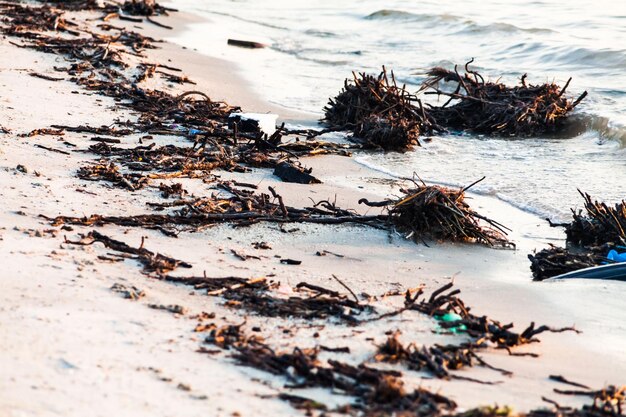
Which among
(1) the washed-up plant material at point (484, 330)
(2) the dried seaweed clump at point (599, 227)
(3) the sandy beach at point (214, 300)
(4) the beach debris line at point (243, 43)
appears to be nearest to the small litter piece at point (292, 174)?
(3) the sandy beach at point (214, 300)

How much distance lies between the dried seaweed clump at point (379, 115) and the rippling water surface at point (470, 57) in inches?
7.2

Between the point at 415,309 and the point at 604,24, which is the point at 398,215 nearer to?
the point at 415,309

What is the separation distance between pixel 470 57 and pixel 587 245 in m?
9.11

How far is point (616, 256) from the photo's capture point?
447cm

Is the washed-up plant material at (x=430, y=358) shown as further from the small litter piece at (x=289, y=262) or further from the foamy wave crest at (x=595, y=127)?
the foamy wave crest at (x=595, y=127)

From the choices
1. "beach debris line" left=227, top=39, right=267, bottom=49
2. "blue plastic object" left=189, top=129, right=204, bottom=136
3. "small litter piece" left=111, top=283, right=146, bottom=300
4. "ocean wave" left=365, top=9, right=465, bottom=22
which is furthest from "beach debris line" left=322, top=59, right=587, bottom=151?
"ocean wave" left=365, top=9, right=465, bottom=22

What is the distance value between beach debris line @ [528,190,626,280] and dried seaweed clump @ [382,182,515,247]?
413 millimetres

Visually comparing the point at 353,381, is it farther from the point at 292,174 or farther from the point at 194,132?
the point at 194,132

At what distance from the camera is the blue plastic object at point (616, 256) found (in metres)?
4.44

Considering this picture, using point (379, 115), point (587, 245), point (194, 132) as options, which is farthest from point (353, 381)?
point (379, 115)

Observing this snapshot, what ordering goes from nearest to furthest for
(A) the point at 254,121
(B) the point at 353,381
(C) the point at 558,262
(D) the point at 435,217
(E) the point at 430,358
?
(B) the point at 353,381 < (E) the point at 430,358 < (C) the point at 558,262 < (D) the point at 435,217 < (A) the point at 254,121

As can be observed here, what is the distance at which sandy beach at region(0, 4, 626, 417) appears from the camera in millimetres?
2436

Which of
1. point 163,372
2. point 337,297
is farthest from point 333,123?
point 163,372

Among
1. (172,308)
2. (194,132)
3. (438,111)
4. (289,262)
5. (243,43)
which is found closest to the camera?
(172,308)
